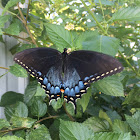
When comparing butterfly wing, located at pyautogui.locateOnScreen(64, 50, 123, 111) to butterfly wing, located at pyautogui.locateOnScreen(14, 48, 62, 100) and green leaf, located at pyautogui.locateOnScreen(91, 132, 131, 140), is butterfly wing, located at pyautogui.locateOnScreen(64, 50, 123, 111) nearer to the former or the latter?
butterfly wing, located at pyautogui.locateOnScreen(14, 48, 62, 100)

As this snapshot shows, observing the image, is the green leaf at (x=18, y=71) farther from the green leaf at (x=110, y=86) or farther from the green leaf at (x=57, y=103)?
the green leaf at (x=110, y=86)

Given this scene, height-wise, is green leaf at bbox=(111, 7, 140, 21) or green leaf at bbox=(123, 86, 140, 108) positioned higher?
green leaf at bbox=(111, 7, 140, 21)

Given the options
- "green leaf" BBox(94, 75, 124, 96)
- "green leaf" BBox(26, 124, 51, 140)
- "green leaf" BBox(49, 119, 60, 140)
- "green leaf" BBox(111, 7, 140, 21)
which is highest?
"green leaf" BBox(111, 7, 140, 21)

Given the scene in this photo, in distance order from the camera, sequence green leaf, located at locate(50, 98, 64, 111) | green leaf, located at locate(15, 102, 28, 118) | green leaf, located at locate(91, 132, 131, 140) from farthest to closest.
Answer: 1. green leaf, located at locate(15, 102, 28, 118)
2. green leaf, located at locate(50, 98, 64, 111)
3. green leaf, located at locate(91, 132, 131, 140)

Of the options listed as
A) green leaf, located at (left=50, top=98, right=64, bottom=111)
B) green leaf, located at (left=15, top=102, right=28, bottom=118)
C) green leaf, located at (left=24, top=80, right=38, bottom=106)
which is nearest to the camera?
green leaf, located at (left=50, top=98, right=64, bottom=111)

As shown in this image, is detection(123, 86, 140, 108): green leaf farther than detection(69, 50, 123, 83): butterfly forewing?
Yes

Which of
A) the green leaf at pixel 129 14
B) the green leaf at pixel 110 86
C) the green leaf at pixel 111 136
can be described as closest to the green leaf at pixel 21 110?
the green leaf at pixel 110 86

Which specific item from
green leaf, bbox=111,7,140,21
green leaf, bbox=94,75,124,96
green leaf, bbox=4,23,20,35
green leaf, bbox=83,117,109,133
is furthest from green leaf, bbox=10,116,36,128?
green leaf, bbox=111,7,140,21

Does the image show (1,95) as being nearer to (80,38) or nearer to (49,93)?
(49,93)
